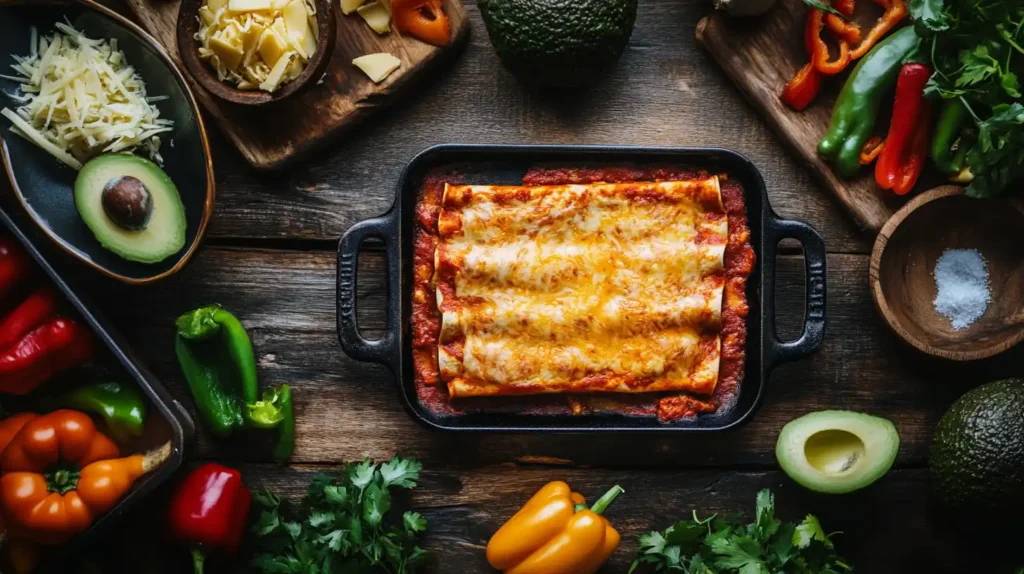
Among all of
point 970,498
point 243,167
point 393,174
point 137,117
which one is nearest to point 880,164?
point 970,498

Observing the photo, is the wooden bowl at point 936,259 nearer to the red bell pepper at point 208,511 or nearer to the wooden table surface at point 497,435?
the wooden table surface at point 497,435

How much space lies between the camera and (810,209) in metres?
3.14

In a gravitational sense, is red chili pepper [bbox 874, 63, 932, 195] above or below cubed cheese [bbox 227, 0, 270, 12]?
below

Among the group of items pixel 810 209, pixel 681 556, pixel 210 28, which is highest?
pixel 210 28

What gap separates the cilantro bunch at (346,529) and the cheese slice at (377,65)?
4.11 feet

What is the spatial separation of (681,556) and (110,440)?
185 centimetres

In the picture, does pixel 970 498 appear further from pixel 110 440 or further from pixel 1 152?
pixel 1 152

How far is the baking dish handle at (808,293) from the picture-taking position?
113 inches

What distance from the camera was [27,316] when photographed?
2867 mm

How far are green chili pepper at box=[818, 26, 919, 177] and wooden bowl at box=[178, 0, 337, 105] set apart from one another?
163cm

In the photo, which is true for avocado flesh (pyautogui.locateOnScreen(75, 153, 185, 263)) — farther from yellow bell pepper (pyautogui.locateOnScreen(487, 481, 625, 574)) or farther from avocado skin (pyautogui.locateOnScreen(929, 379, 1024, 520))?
avocado skin (pyautogui.locateOnScreen(929, 379, 1024, 520))

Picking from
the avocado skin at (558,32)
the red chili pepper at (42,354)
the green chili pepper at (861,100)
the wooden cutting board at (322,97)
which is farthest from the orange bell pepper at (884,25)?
the red chili pepper at (42,354)

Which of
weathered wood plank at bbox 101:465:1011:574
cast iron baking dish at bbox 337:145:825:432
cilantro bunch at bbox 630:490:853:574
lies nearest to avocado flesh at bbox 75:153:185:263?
cast iron baking dish at bbox 337:145:825:432

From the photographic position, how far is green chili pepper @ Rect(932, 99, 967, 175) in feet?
9.65
